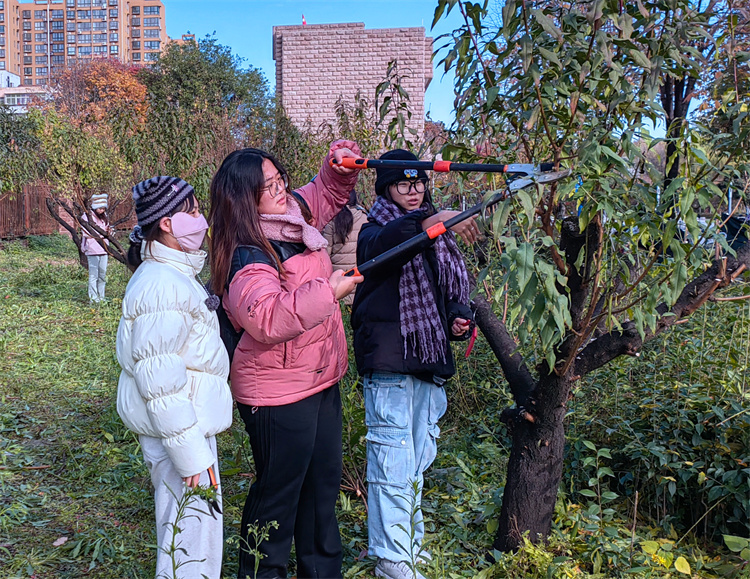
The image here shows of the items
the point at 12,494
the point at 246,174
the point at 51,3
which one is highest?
the point at 51,3

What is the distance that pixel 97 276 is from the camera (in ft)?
33.7

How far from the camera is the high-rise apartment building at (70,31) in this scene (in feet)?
409

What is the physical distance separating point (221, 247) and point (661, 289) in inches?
55.0

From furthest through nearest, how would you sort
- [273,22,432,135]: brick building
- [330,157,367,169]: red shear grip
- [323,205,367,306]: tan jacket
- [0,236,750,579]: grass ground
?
[273,22,432,135]: brick building < [323,205,367,306]: tan jacket < [0,236,750,579]: grass ground < [330,157,367,169]: red shear grip

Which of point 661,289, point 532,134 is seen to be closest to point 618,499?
point 661,289

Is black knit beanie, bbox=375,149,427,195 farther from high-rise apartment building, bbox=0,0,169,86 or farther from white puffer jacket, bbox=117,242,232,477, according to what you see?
high-rise apartment building, bbox=0,0,169,86

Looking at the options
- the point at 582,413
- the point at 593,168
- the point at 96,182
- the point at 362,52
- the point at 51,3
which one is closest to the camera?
the point at 593,168

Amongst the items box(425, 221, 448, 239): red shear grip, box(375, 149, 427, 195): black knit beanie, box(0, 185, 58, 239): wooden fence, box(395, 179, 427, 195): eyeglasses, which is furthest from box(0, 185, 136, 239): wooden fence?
box(425, 221, 448, 239): red shear grip

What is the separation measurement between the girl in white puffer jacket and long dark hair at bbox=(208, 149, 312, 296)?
8cm

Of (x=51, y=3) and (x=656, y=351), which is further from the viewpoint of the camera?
(x=51, y=3)

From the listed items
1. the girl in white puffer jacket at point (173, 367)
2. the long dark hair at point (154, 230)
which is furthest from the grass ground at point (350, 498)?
the long dark hair at point (154, 230)

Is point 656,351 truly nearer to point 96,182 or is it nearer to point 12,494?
point 12,494

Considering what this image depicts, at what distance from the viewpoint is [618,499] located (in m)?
3.32

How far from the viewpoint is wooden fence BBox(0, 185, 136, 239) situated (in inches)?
779
